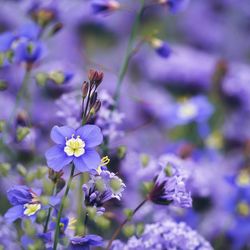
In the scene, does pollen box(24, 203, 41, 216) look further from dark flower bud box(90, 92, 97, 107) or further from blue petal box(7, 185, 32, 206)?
dark flower bud box(90, 92, 97, 107)

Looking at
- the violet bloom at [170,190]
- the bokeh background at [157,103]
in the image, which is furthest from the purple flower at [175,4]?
the violet bloom at [170,190]

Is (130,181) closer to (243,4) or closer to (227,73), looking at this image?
(227,73)

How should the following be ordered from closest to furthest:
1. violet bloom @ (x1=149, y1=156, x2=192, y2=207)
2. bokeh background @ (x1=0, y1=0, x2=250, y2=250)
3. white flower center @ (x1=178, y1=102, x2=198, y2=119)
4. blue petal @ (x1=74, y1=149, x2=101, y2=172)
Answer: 1. blue petal @ (x1=74, y1=149, x2=101, y2=172)
2. violet bloom @ (x1=149, y1=156, x2=192, y2=207)
3. bokeh background @ (x1=0, y1=0, x2=250, y2=250)
4. white flower center @ (x1=178, y1=102, x2=198, y2=119)

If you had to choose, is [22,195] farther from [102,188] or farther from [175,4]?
[175,4]

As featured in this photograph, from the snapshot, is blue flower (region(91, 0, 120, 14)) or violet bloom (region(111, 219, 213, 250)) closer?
violet bloom (region(111, 219, 213, 250))

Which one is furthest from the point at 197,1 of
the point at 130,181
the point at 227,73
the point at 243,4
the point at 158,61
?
the point at 130,181

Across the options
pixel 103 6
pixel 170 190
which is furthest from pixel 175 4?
pixel 170 190

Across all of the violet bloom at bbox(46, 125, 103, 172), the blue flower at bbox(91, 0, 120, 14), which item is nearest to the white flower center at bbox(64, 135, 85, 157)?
the violet bloom at bbox(46, 125, 103, 172)

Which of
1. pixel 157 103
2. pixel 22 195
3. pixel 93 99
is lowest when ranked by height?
pixel 157 103
